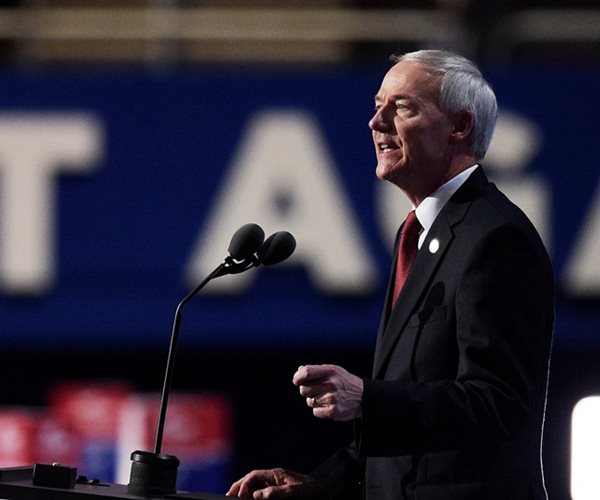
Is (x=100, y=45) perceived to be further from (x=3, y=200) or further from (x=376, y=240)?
(x=376, y=240)

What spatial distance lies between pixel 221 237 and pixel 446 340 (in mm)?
3464

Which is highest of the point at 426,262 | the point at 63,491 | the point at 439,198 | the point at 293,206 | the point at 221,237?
the point at 293,206

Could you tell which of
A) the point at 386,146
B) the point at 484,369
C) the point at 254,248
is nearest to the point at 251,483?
the point at 254,248

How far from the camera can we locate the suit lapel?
90.7 inches

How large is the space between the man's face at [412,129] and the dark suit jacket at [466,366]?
7cm

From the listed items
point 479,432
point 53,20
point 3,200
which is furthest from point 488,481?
point 53,20

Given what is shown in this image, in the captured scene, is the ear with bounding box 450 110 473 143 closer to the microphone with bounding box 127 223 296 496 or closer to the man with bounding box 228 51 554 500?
the man with bounding box 228 51 554 500

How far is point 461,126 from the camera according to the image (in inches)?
94.2

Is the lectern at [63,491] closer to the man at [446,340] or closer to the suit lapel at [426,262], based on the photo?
the man at [446,340]

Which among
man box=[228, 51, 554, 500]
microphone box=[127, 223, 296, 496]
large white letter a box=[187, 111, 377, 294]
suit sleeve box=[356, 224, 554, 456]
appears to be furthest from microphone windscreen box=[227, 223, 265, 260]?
large white letter a box=[187, 111, 377, 294]

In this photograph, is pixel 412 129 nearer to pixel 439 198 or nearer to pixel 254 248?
pixel 439 198

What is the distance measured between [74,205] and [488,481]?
3756mm

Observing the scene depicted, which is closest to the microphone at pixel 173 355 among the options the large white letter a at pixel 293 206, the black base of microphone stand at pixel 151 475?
the black base of microphone stand at pixel 151 475

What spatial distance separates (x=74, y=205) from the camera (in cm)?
573
